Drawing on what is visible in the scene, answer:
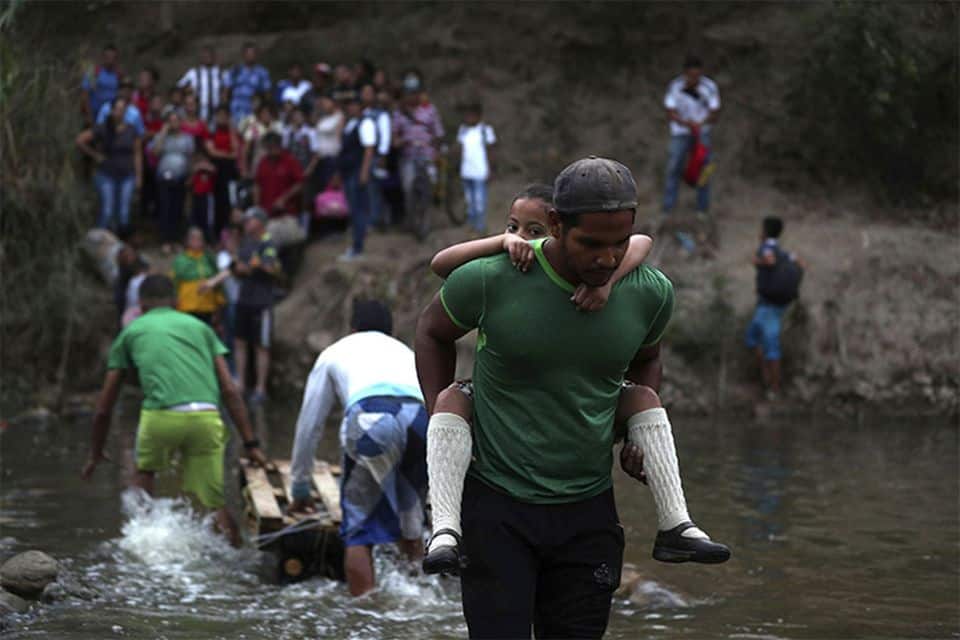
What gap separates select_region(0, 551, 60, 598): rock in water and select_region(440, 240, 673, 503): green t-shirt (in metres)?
3.90

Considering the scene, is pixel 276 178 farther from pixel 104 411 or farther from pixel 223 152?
pixel 104 411

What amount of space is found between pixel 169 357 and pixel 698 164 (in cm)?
1041

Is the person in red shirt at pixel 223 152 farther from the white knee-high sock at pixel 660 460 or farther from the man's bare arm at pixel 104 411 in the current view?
the white knee-high sock at pixel 660 460

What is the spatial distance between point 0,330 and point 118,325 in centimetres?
133

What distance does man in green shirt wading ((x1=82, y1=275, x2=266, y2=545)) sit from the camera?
30.6 ft

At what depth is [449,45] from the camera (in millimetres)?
22609

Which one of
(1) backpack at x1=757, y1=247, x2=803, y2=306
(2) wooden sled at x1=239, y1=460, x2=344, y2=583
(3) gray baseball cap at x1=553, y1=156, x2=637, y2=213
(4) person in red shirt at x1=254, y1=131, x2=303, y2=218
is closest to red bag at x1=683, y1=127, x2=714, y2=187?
(1) backpack at x1=757, y1=247, x2=803, y2=306

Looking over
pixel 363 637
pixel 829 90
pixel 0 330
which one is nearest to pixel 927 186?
pixel 829 90

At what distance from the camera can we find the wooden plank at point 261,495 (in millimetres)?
8741

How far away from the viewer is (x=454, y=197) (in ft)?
66.5

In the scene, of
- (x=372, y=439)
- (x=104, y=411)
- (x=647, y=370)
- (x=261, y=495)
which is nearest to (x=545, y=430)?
(x=647, y=370)

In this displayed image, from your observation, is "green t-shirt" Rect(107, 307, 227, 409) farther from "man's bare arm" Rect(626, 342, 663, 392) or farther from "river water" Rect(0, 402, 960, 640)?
"man's bare arm" Rect(626, 342, 663, 392)

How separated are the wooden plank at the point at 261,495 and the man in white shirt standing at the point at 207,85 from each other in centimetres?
1046

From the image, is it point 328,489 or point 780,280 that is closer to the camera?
point 328,489
